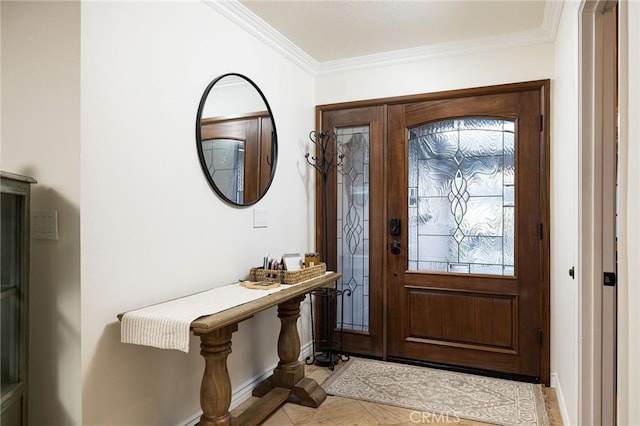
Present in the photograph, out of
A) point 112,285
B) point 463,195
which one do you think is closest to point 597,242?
point 463,195

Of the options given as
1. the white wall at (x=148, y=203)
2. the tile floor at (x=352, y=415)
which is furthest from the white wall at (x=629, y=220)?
the white wall at (x=148, y=203)

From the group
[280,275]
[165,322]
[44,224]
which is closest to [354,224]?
[280,275]

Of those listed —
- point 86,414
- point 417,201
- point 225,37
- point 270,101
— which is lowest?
point 86,414

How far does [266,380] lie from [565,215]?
6.74 ft

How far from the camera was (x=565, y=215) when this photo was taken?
230 cm

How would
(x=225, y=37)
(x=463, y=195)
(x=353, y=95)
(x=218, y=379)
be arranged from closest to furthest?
1. (x=218, y=379)
2. (x=225, y=37)
3. (x=463, y=195)
4. (x=353, y=95)

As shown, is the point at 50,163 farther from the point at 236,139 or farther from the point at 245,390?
the point at 245,390

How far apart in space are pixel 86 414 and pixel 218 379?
526 millimetres

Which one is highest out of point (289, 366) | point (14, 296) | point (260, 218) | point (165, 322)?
point (260, 218)

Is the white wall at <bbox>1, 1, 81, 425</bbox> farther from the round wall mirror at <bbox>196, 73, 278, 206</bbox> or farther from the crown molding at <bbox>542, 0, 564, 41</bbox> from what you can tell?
the crown molding at <bbox>542, 0, 564, 41</bbox>

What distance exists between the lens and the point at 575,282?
1935mm

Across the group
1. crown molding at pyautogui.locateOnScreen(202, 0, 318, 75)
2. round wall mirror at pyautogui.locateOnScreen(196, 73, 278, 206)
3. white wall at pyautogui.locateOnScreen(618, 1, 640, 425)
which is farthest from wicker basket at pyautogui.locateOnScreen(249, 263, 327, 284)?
white wall at pyautogui.locateOnScreen(618, 1, 640, 425)

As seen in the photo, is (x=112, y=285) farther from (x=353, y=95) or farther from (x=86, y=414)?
(x=353, y=95)

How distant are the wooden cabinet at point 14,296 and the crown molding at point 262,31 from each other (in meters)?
Answer: 1.41
